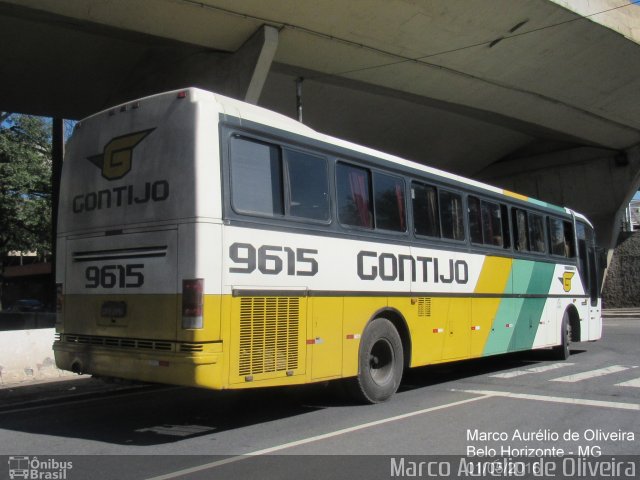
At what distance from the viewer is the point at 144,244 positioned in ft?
20.8

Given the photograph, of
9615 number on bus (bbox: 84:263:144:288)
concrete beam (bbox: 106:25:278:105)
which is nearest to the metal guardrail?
concrete beam (bbox: 106:25:278:105)

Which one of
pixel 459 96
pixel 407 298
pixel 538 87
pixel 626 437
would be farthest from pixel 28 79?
pixel 626 437

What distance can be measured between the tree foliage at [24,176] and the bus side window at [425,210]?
22364mm

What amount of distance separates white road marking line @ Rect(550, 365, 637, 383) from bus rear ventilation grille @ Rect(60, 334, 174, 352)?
691 centimetres

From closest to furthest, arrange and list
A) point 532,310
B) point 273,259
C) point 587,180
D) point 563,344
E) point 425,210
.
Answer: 1. point 273,259
2. point 425,210
3. point 532,310
4. point 563,344
5. point 587,180

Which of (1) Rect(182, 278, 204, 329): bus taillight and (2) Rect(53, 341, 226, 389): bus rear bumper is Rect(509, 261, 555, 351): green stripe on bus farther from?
(1) Rect(182, 278, 204, 329): bus taillight

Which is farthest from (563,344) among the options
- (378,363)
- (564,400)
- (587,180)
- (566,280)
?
(587,180)

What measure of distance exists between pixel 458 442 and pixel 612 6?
15651 mm

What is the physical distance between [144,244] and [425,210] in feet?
14.7

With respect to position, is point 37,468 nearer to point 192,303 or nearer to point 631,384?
point 192,303

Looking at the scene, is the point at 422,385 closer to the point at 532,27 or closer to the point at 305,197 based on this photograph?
the point at 305,197

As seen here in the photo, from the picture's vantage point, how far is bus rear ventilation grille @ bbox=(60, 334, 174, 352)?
6.08m

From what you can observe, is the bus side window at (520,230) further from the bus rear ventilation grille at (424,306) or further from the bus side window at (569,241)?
the bus rear ventilation grille at (424,306)

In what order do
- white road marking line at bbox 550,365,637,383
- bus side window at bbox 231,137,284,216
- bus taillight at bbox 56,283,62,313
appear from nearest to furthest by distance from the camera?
1. bus side window at bbox 231,137,284,216
2. bus taillight at bbox 56,283,62,313
3. white road marking line at bbox 550,365,637,383
